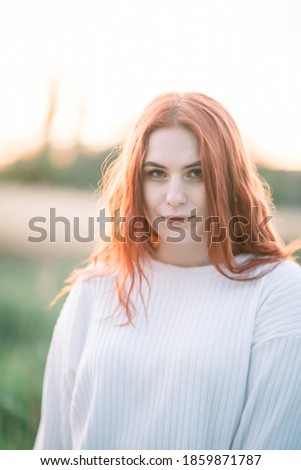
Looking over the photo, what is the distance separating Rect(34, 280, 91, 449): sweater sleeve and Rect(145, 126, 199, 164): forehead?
0.47m

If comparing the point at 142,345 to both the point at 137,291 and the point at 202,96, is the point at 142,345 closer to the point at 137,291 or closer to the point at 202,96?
the point at 137,291

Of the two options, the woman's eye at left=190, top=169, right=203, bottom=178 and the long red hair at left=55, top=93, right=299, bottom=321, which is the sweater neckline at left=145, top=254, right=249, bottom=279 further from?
the woman's eye at left=190, top=169, right=203, bottom=178

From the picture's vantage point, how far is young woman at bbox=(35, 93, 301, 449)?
51.5 inches

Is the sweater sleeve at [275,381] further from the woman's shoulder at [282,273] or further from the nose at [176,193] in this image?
the nose at [176,193]

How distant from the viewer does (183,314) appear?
145 cm

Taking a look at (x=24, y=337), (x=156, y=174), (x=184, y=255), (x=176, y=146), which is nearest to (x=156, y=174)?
(x=156, y=174)

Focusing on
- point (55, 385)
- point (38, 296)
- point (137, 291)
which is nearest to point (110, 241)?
point (137, 291)

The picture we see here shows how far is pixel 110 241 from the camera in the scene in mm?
1651

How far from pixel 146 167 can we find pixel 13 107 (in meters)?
1.04

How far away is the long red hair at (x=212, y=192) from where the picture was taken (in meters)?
1.39

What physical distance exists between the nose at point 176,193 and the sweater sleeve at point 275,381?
0.34m

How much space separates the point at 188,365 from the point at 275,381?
0.71ft

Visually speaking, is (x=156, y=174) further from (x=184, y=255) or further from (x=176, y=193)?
(x=184, y=255)

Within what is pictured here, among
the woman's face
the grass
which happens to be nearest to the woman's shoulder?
the woman's face
